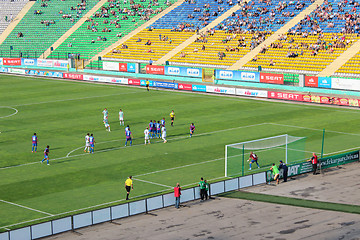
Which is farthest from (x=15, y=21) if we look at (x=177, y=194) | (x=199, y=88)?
(x=177, y=194)

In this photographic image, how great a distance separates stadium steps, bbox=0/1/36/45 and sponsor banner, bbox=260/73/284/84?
5544 cm

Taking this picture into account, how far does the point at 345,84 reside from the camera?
2680 inches

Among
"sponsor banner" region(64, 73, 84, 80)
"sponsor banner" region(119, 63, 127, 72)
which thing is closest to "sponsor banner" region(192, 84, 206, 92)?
"sponsor banner" region(119, 63, 127, 72)

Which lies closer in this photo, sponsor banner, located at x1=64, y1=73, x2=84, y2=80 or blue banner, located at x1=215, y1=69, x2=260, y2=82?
blue banner, located at x1=215, y1=69, x2=260, y2=82

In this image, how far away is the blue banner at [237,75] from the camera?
7511 centimetres

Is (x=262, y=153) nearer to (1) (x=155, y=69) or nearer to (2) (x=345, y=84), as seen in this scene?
(2) (x=345, y=84)

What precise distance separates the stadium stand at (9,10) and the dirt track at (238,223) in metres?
91.4

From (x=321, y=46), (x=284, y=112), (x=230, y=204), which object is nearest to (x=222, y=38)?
(x=321, y=46)

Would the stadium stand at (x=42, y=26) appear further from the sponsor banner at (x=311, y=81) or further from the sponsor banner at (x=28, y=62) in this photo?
the sponsor banner at (x=311, y=81)

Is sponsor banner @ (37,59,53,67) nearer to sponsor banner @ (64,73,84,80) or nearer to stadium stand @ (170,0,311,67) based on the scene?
sponsor banner @ (64,73,84,80)

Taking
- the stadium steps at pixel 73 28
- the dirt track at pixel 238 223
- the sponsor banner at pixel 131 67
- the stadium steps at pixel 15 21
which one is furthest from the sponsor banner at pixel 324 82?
the stadium steps at pixel 15 21

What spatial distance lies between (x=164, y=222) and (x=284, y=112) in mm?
31674

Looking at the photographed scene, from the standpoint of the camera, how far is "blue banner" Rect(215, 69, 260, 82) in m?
75.1

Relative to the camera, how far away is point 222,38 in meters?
88.8
